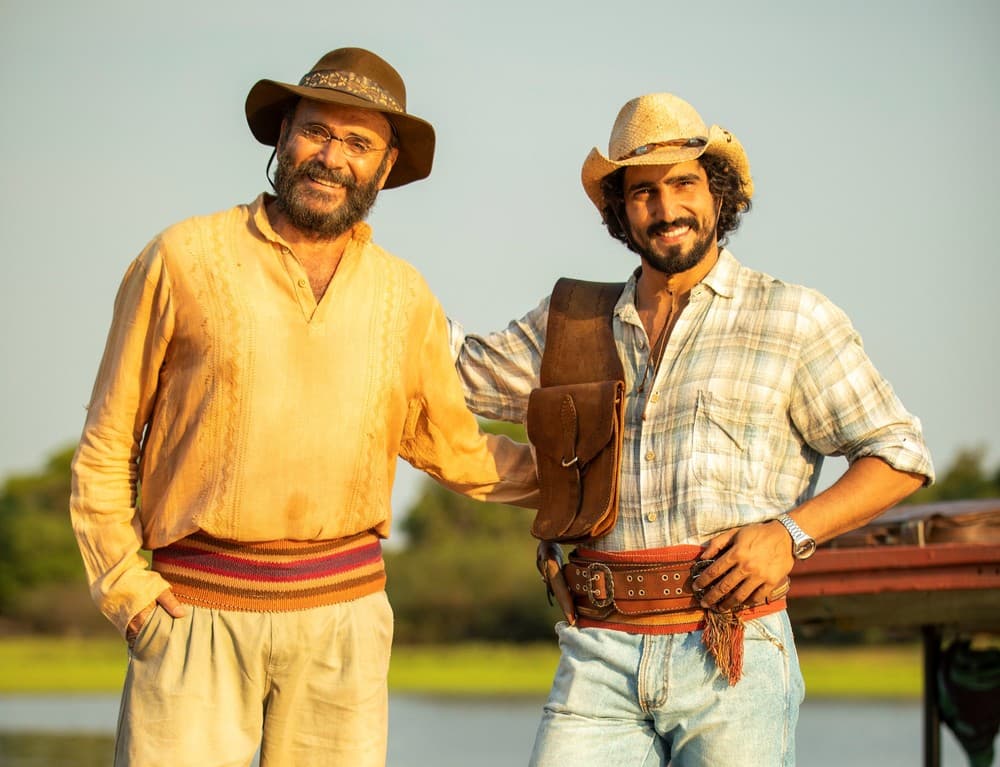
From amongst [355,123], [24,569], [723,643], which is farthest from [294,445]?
[24,569]

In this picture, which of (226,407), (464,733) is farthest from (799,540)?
(464,733)

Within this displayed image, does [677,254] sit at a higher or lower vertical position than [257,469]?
higher

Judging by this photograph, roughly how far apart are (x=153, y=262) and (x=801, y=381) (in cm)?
175

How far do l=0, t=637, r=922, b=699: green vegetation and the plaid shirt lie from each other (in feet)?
84.0

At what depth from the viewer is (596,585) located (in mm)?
4094

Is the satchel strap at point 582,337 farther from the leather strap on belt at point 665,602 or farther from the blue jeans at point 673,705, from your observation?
the blue jeans at point 673,705

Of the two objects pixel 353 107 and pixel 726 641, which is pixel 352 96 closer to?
pixel 353 107

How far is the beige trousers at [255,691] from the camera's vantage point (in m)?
3.66

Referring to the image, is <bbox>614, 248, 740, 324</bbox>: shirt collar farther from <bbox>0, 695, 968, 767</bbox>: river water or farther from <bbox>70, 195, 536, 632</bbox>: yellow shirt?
<bbox>0, 695, 968, 767</bbox>: river water

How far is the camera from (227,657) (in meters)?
3.75

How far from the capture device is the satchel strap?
431 centimetres

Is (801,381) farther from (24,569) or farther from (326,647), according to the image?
(24,569)

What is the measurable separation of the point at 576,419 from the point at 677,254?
1.78 ft

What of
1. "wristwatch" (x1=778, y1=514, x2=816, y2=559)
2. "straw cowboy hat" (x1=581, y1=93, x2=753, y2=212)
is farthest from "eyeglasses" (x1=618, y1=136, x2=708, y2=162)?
Answer: "wristwatch" (x1=778, y1=514, x2=816, y2=559)
